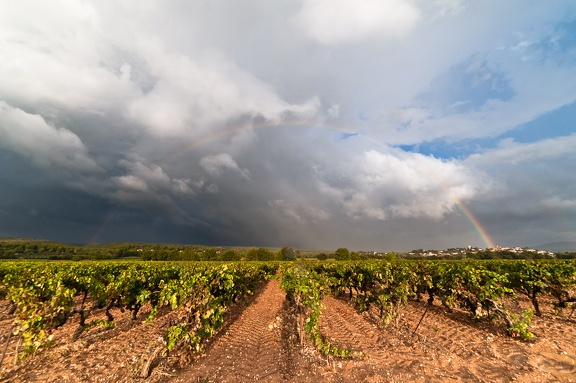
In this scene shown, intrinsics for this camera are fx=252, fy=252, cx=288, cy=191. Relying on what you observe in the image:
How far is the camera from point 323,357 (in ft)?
28.0

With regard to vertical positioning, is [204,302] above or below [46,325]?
above

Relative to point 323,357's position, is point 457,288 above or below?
above

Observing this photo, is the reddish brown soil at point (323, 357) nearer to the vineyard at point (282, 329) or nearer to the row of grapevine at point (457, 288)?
the vineyard at point (282, 329)

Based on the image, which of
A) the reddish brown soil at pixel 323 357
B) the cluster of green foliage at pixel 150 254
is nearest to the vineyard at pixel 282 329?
the reddish brown soil at pixel 323 357

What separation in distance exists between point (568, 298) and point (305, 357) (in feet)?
49.7

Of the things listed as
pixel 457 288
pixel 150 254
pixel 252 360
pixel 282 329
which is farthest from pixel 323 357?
pixel 150 254

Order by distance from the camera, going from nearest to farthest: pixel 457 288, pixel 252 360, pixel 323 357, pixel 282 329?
pixel 323 357 → pixel 252 360 → pixel 282 329 → pixel 457 288

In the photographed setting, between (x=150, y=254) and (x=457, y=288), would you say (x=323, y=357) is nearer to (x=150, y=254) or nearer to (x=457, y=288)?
(x=457, y=288)

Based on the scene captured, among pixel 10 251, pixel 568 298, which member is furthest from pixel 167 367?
pixel 10 251

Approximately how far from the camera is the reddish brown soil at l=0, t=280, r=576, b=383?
7.36 m

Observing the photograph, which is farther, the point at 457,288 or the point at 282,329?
the point at 457,288

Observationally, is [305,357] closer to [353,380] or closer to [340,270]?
[353,380]

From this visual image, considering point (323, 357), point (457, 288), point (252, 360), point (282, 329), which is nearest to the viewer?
point (323, 357)

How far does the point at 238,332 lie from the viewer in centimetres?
1191
